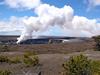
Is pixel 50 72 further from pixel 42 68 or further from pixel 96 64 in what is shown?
pixel 96 64

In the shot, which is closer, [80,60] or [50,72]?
[80,60]

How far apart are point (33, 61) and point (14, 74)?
40.1 feet

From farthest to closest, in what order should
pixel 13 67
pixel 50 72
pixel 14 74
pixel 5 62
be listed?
pixel 5 62 < pixel 13 67 < pixel 50 72 < pixel 14 74

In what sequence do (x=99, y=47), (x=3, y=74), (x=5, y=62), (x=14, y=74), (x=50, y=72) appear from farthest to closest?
(x=99, y=47) < (x=5, y=62) < (x=50, y=72) < (x=14, y=74) < (x=3, y=74)

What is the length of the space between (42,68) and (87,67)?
53.9ft

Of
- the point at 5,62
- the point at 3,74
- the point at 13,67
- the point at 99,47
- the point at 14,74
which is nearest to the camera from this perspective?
→ the point at 3,74

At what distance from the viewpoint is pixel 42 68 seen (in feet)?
185

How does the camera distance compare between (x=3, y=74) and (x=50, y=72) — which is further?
(x=50, y=72)

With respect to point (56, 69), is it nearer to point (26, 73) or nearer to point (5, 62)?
point (26, 73)

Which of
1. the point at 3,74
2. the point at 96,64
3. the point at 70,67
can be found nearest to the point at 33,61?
the point at 96,64

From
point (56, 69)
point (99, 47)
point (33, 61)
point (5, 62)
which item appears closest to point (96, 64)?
point (56, 69)

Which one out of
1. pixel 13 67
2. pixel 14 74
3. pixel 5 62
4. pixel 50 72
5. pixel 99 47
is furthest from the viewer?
pixel 99 47

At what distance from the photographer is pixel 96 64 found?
54.0m

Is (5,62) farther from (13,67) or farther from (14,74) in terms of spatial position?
(14,74)
